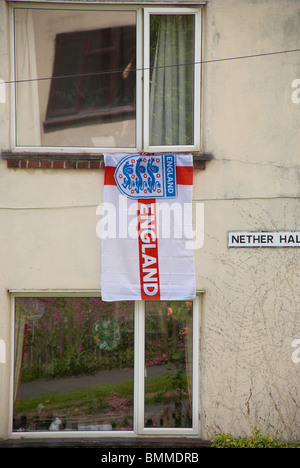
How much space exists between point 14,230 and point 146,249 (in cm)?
147

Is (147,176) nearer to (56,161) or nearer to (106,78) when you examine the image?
(56,161)

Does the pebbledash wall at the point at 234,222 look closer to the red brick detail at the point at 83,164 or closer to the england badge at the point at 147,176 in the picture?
the red brick detail at the point at 83,164

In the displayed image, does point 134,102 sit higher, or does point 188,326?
point 134,102

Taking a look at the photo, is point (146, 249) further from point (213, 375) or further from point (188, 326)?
point (213, 375)

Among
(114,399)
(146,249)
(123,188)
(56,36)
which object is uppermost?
(56,36)

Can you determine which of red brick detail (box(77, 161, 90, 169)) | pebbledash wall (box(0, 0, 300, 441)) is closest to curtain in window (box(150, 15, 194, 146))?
pebbledash wall (box(0, 0, 300, 441))

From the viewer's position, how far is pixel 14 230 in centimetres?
608

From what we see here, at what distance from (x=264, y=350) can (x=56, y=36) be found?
4.21m

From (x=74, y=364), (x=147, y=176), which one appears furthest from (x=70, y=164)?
(x=74, y=364)

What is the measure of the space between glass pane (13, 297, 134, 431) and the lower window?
0.04 ft

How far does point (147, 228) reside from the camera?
610 centimetres

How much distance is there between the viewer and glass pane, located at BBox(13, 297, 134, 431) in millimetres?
6211

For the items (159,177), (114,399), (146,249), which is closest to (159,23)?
(159,177)

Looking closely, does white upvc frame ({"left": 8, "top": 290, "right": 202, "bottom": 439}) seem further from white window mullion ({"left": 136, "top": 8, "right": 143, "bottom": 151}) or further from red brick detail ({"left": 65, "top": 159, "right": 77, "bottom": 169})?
white window mullion ({"left": 136, "top": 8, "right": 143, "bottom": 151})
